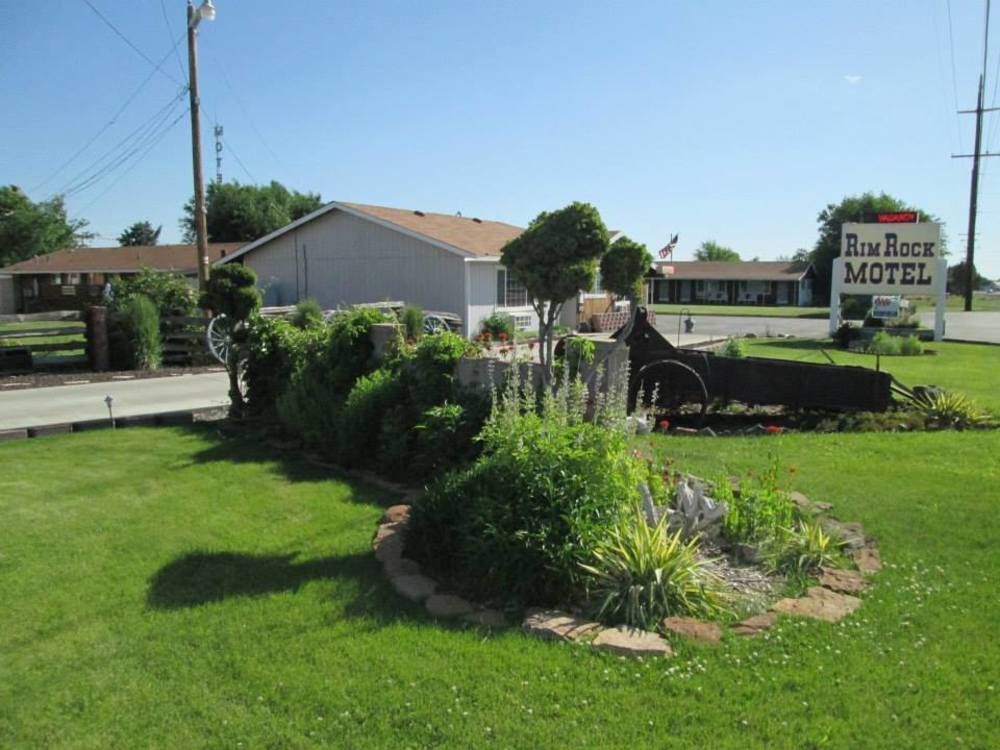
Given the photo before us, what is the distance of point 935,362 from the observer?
18078mm

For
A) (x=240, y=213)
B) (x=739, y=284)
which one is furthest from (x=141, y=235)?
(x=739, y=284)

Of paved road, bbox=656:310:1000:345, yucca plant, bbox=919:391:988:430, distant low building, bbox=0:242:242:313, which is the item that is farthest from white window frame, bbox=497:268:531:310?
distant low building, bbox=0:242:242:313

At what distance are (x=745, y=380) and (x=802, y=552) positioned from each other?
5.10 m

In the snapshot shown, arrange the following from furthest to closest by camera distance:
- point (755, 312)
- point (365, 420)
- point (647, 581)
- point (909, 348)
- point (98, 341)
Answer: point (755, 312)
point (909, 348)
point (98, 341)
point (365, 420)
point (647, 581)

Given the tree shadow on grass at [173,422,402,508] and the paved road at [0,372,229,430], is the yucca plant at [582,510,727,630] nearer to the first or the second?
the tree shadow on grass at [173,422,402,508]

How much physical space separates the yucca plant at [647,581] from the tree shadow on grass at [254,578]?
1.11 m

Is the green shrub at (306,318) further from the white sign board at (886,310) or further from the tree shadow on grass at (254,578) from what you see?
the white sign board at (886,310)

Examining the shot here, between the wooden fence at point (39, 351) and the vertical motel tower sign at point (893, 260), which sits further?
the vertical motel tower sign at point (893, 260)

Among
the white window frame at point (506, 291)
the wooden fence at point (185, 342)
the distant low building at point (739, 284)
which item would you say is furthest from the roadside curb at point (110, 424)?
the distant low building at point (739, 284)

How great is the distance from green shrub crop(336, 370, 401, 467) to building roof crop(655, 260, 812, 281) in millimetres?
56973

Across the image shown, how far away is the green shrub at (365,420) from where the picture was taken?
24.6 feet

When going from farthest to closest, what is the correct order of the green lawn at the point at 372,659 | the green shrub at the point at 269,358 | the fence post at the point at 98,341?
1. the fence post at the point at 98,341
2. the green shrub at the point at 269,358
3. the green lawn at the point at 372,659

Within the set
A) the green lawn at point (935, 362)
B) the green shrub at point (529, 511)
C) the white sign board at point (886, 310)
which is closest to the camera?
the green shrub at point (529, 511)

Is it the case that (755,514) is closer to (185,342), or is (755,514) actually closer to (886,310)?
(185,342)
